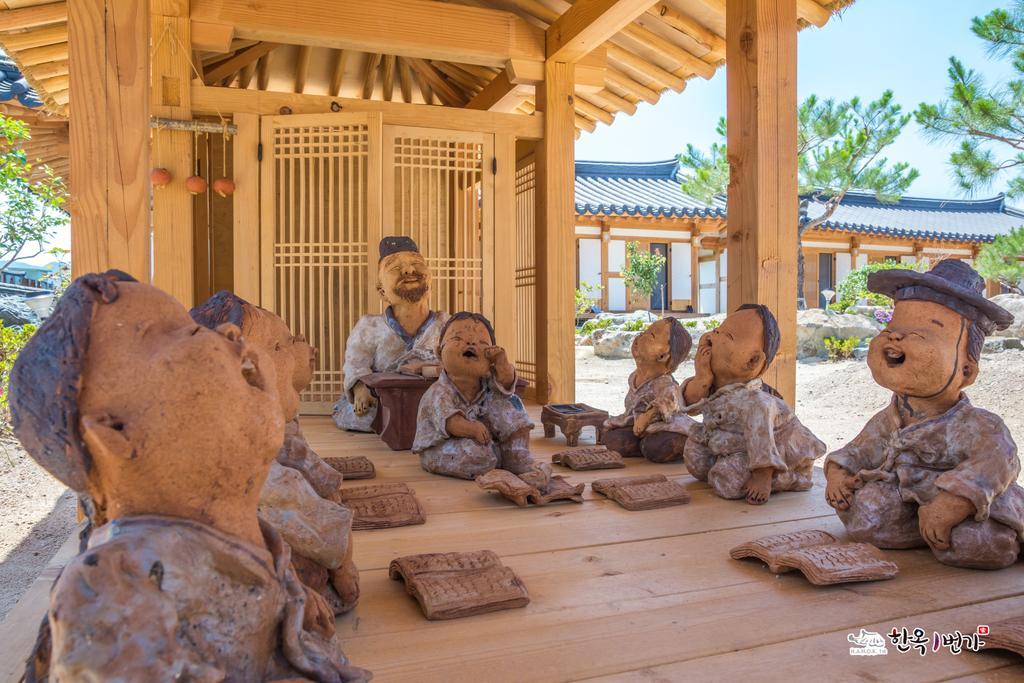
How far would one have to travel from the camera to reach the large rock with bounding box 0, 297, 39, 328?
983 centimetres

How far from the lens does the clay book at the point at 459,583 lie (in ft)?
6.41

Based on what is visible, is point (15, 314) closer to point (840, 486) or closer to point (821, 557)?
point (840, 486)

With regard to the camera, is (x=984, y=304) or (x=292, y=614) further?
(x=984, y=304)

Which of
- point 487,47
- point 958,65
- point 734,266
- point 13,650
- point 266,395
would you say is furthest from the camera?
point 958,65

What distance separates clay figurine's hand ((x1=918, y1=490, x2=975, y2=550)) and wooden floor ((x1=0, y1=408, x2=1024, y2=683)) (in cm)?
10

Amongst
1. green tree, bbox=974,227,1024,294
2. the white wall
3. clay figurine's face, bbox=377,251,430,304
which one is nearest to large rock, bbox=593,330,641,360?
the white wall

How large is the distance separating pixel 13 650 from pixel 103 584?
104cm

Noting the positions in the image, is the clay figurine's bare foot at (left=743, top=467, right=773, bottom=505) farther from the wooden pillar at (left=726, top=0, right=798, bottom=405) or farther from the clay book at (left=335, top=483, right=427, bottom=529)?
the clay book at (left=335, top=483, right=427, bottom=529)

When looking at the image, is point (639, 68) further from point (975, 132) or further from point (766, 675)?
point (766, 675)

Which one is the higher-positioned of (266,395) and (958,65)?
(958,65)

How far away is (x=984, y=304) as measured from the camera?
230cm

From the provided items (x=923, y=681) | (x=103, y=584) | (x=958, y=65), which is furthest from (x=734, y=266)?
(x=958, y=65)

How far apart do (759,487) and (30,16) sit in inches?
224

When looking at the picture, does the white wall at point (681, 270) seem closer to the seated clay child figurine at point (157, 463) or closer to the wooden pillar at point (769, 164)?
the wooden pillar at point (769, 164)
